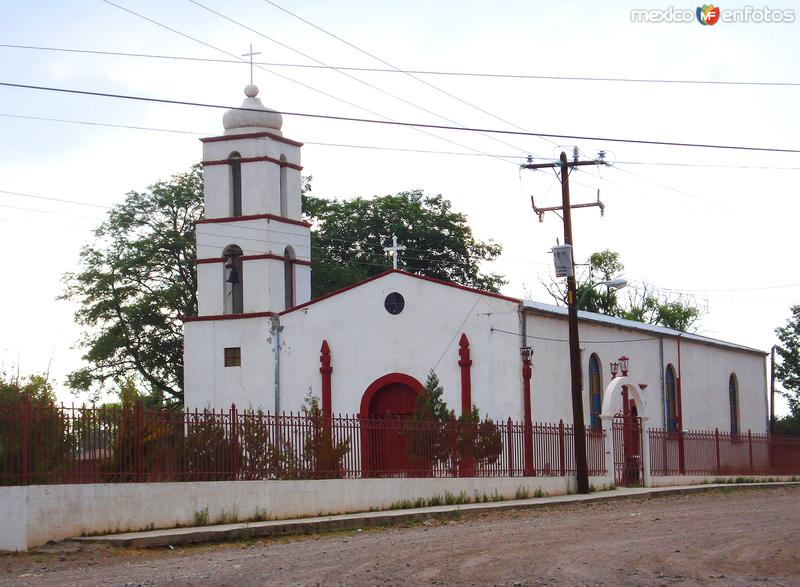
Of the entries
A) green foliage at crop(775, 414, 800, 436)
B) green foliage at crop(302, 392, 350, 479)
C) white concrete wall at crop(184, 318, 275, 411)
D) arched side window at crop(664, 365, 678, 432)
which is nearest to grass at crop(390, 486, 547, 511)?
green foliage at crop(302, 392, 350, 479)

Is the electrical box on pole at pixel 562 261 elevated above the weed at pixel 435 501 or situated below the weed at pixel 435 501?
above

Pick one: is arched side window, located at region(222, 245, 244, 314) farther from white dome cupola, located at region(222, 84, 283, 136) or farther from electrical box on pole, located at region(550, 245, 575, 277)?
electrical box on pole, located at region(550, 245, 575, 277)

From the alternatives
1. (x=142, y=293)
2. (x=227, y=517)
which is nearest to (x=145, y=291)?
(x=142, y=293)

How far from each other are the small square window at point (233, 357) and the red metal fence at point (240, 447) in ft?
36.9

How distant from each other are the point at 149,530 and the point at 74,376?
33.4 m

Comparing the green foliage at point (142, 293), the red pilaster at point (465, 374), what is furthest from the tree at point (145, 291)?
the red pilaster at point (465, 374)

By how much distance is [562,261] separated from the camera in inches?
1175

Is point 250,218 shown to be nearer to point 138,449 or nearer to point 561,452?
point 561,452

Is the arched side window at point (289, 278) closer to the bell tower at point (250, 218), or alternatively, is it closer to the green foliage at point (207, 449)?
the bell tower at point (250, 218)

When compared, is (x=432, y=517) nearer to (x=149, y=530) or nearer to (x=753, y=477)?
(x=149, y=530)

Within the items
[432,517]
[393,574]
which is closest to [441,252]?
[432,517]

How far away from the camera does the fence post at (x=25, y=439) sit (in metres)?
17.3

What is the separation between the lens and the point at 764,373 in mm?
52344

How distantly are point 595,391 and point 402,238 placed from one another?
72.9ft
